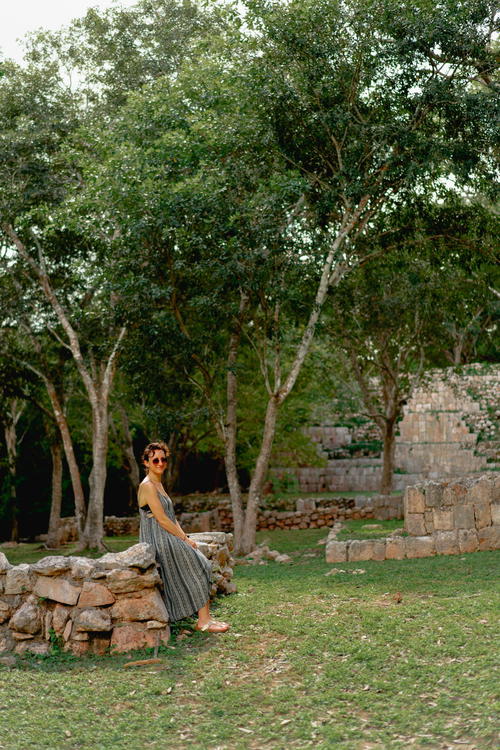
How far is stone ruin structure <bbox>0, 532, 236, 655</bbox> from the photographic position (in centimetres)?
805

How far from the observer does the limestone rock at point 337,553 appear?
14.0m

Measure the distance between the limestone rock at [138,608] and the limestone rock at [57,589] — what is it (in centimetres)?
42

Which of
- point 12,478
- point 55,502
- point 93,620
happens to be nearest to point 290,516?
point 55,502

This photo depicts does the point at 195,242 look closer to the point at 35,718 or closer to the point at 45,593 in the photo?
the point at 45,593

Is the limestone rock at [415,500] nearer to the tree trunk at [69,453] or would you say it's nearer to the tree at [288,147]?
the tree at [288,147]

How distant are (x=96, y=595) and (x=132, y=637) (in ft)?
1.83

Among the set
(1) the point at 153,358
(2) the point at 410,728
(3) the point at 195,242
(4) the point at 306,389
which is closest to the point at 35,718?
(2) the point at 410,728

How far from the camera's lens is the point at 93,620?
26.2 ft

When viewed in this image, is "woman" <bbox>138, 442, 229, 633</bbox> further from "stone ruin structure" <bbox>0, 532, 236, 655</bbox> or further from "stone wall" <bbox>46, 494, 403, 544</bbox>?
"stone wall" <bbox>46, 494, 403, 544</bbox>

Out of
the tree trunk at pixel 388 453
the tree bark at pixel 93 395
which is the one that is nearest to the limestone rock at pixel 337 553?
the tree bark at pixel 93 395

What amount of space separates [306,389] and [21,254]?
480 inches

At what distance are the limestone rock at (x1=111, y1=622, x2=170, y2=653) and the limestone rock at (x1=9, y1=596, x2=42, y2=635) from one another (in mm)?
825

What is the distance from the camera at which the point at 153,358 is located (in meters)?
18.2

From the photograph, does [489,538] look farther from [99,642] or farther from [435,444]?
[435,444]
